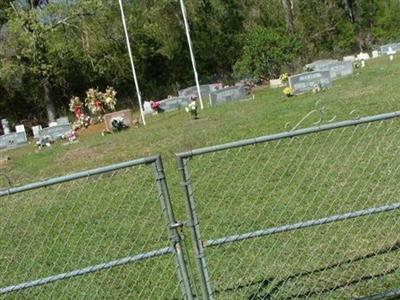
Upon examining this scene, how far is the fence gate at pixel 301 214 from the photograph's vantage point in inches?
164

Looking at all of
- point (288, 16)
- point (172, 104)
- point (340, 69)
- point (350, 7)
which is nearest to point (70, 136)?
point (172, 104)

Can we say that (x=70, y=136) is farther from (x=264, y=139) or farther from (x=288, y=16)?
(x=288, y=16)

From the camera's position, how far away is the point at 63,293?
17.6ft

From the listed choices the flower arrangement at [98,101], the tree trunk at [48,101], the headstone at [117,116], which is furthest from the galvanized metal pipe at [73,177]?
the tree trunk at [48,101]

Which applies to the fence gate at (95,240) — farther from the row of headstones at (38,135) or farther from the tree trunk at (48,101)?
the tree trunk at (48,101)

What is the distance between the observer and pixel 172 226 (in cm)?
380

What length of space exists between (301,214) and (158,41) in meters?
33.5

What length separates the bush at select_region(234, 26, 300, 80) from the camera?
29.1 m

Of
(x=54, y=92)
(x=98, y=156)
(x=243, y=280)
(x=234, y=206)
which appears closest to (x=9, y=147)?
(x=98, y=156)

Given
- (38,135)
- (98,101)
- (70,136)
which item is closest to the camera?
(70,136)

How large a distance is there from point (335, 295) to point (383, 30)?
4906 cm

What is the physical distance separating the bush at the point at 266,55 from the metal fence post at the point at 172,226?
2590 centimetres

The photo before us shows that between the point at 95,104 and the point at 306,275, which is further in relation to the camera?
the point at 95,104

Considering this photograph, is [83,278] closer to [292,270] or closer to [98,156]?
[292,270]
